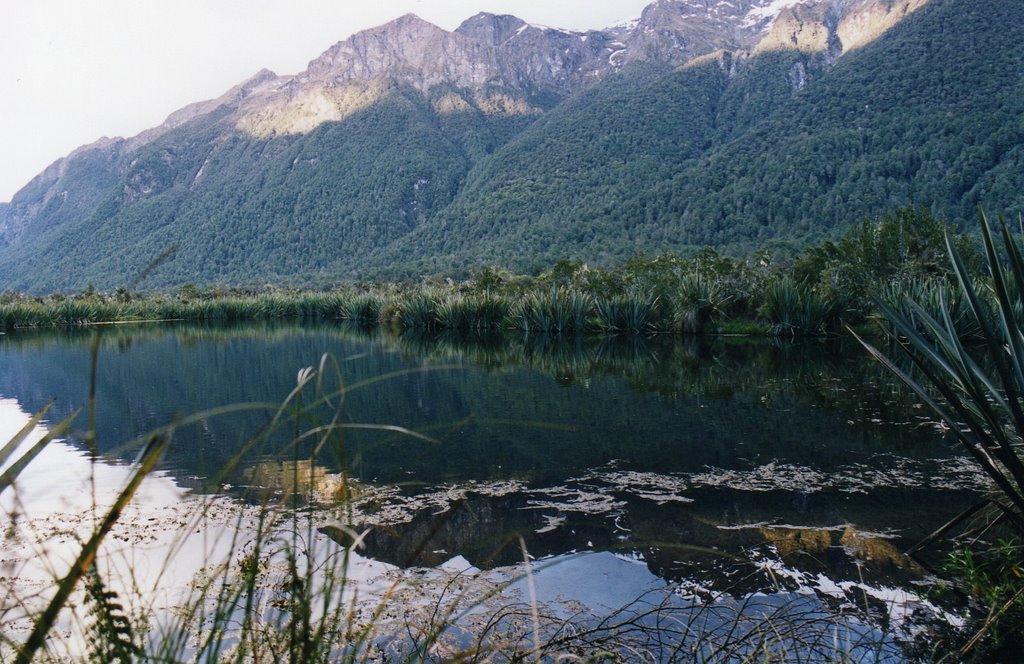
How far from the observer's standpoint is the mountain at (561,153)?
55.8 meters

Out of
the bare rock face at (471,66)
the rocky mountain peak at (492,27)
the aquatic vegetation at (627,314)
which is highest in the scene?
the rocky mountain peak at (492,27)

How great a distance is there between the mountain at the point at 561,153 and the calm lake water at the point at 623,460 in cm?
2417

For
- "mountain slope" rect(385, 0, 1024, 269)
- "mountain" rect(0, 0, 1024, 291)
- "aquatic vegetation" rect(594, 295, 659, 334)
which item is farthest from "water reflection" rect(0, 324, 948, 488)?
"mountain slope" rect(385, 0, 1024, 269)

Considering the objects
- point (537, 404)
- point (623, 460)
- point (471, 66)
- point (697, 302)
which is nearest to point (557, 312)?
point (697, 302)

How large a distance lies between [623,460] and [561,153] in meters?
79.0

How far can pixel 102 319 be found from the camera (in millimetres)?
30781

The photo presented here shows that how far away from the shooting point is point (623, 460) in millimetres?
5793

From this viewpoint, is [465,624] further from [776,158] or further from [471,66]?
[471,66]

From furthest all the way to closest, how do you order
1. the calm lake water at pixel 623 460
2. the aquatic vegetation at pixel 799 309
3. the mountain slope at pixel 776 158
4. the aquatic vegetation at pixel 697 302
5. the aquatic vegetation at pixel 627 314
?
1. the mountain slope at pixel 776 158
2. the aquatic vegetation at pixel 627 314
3. the aquatic vegetation at pixel 697 302
4. the aquatic vegetation at pixel 799 309
5. the calm lake water at pixel 623 460

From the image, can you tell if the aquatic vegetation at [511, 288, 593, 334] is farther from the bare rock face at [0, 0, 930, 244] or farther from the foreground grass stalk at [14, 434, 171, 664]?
the bare rock face at [0, 0, 930, 244]

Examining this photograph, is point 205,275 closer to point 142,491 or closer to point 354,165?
point 354,165

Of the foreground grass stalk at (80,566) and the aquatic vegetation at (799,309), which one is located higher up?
the foreground grass stalk at (80,566)

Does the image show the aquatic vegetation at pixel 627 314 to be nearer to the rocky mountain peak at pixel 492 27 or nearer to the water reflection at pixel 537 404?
the water reflection at pixel 537 404

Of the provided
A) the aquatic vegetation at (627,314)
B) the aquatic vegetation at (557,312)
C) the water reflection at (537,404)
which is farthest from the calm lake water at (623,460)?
the aquatic vegetation at (557,312)
